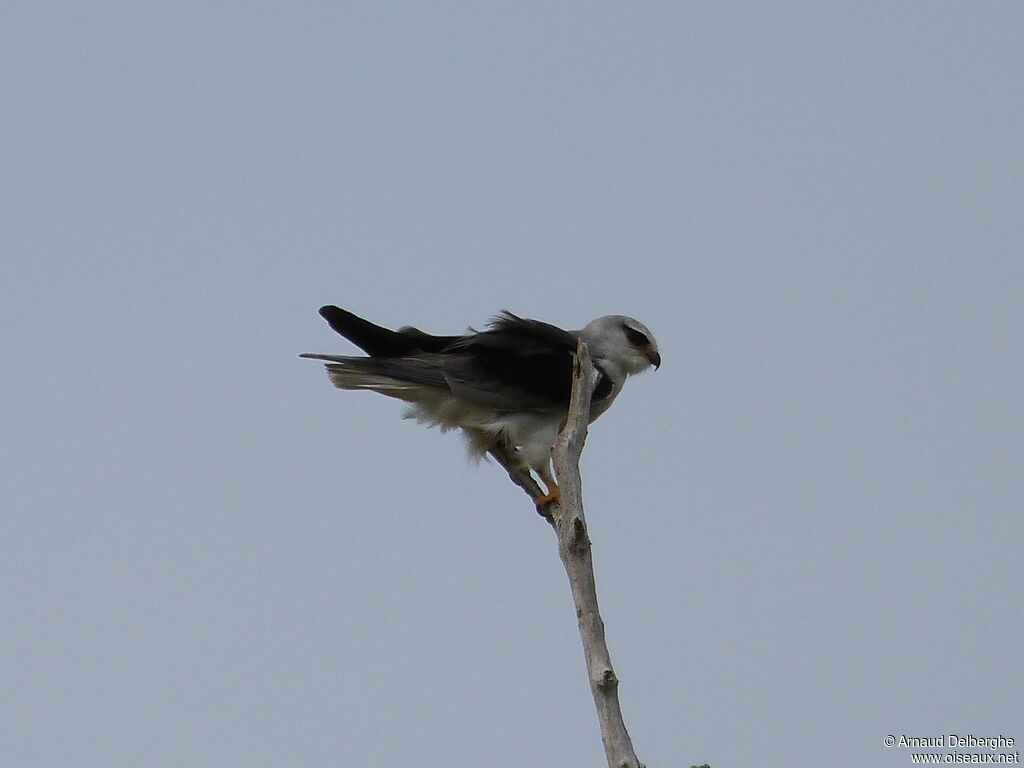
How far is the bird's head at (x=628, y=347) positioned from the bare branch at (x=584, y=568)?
2314 millimetres

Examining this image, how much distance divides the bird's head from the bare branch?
7.59 ft

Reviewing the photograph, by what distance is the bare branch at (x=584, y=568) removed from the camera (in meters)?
5.11

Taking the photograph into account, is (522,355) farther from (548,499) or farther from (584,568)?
(584,568)

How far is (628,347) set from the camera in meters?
8.90

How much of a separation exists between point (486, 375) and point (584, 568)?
2.75 meters

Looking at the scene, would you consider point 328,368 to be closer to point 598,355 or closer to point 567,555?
point 598,355

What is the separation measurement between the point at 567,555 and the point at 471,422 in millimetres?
2744

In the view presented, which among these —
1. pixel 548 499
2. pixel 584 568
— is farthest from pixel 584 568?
pixel 548 499

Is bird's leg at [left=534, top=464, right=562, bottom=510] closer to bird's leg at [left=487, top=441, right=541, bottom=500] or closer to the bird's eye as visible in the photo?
bird's leg at [left=487, top=441, right=541, bottom=500]

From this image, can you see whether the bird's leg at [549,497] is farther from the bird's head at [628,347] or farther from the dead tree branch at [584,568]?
the bird's head at [628,347]

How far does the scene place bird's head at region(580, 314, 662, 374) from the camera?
29.1 ft

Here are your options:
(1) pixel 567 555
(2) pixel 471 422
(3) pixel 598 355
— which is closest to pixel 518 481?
(2) pixel 471 422

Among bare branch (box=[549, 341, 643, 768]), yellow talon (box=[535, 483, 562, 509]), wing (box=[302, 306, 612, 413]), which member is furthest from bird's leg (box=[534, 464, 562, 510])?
bare branch (box=[549, 341, 643, 768])


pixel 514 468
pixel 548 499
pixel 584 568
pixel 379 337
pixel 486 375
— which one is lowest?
pixel 584 568
